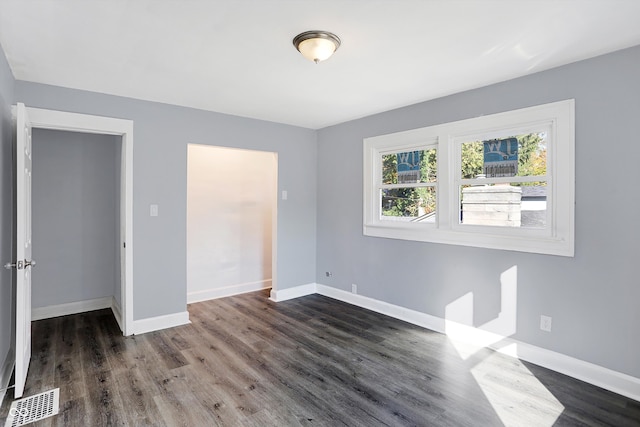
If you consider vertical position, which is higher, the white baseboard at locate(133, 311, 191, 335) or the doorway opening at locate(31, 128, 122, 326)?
the doorway opening at locate(31, 128, 122, 326)

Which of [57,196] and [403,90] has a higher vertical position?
[403,90]

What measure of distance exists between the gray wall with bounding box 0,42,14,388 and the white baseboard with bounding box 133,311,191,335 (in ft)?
3.41

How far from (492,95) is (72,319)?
5272 millimetres

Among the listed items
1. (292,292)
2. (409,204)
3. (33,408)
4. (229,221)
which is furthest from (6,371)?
(409,204)

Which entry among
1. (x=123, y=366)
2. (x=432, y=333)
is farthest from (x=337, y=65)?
(x=123, y=366)

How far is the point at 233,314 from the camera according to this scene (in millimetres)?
4258

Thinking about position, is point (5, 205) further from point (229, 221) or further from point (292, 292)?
point (292, 292)

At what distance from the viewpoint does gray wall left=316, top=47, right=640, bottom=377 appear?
2.47 metres

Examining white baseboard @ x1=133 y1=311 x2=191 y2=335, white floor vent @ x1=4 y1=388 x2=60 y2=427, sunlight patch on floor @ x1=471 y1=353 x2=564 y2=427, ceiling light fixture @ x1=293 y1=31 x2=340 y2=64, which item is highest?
ceiling light fixture @ x1=293 y1=31 x2=340 y2=64

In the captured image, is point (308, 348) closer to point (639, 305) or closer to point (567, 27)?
point (639, 305)

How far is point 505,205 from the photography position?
3.19 m

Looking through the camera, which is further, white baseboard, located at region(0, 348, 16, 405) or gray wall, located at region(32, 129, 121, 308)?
gray wall, located at region(32, 129, 121, 308)

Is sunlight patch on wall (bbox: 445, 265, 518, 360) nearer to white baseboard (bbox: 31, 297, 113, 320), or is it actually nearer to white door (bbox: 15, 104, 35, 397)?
white door (bbox: 15, 104, 35, 397)

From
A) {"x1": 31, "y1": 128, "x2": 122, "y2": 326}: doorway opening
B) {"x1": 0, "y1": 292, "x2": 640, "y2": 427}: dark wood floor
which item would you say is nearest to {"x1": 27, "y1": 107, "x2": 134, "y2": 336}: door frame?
{"x1": 0, "y1": 292, "x2": 640, "y2": 427}: dark wood floor
